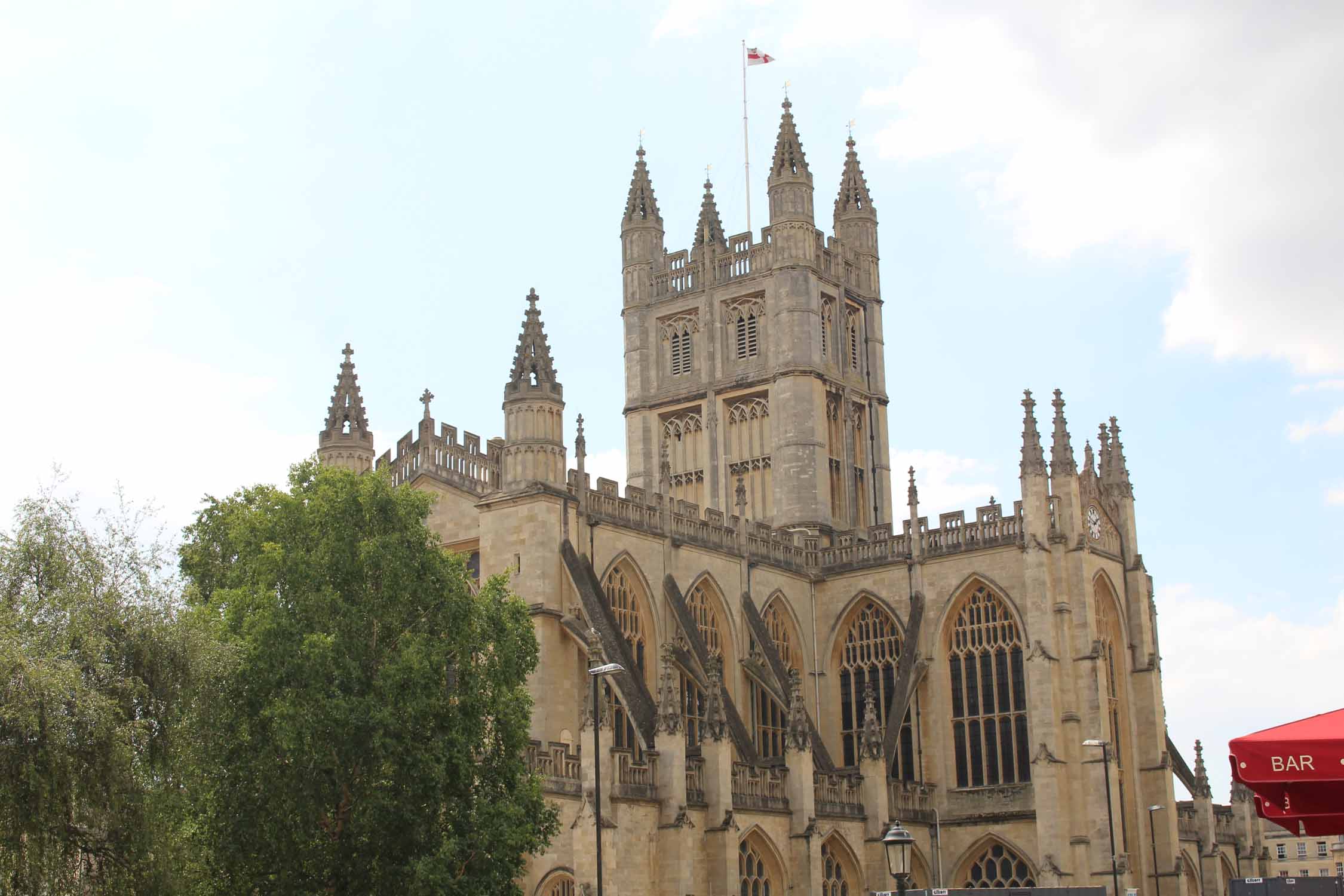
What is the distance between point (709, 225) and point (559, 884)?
32145 millimetres

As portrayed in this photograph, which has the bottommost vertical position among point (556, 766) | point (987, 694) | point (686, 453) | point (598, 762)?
point (598, 762)

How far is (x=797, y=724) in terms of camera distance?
4322 centimetres

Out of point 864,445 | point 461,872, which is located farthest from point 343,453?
point 864,445

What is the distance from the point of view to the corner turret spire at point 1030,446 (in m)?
49.7

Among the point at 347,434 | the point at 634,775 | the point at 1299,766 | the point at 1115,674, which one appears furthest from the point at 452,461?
the point at 1299,766

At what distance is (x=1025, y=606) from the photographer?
49.3m

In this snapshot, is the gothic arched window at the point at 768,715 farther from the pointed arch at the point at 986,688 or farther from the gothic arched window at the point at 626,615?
the pointed arch at the point at 986,688

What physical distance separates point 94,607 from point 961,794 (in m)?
29.9

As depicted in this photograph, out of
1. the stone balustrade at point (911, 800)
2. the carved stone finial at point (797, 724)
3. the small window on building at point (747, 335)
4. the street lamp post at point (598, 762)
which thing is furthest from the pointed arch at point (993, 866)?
the small window on building at point (747, 335)

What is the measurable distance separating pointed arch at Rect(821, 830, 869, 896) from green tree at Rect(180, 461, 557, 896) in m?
14.7

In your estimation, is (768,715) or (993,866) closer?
(993,866)

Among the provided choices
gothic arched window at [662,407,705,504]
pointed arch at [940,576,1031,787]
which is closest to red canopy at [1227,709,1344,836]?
pointed arch at [940,576,1031,787]

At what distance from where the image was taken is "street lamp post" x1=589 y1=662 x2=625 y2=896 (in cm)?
3006

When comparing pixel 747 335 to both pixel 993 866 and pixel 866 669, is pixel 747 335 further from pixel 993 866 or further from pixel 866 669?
pixel 993 866
